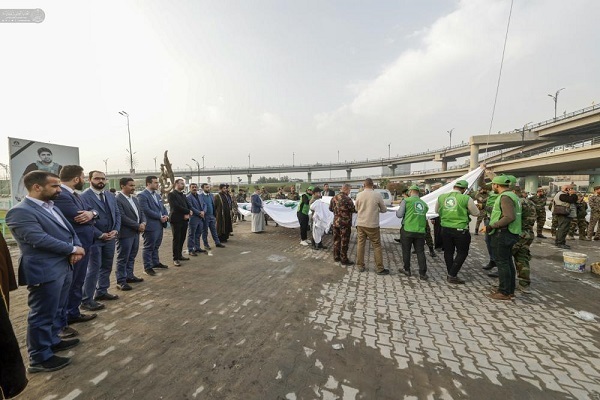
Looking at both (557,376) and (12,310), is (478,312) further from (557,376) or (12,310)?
(12,310)

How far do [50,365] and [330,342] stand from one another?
9.36 ft

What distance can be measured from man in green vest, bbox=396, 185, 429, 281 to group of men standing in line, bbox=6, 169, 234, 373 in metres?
5.31

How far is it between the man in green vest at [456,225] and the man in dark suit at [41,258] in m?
5.81

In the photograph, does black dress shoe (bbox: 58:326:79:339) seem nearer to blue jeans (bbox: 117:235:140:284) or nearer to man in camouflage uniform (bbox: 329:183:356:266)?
blue jeans (bbox: 117:235:140:284)

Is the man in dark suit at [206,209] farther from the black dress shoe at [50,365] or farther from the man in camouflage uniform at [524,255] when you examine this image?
the man in camouflage uniform at [524,255]

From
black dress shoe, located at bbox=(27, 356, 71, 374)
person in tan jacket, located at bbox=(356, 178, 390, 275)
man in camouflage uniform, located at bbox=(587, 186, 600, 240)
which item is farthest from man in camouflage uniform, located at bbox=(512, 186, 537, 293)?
man in camouflage uniform, located at bbox=(587, 186, 600, 240)

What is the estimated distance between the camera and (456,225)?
5059 millimetres

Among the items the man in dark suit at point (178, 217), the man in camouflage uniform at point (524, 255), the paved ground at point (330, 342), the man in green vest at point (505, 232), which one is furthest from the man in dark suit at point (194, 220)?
the man in camouflage uniform at point (524, 255)

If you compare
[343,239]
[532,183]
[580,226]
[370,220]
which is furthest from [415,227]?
[532,183]

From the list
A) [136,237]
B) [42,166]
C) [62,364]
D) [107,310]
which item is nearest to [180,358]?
[62,364]

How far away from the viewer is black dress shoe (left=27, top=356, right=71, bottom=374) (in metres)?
2.53

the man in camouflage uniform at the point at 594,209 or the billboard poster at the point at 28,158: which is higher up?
the billboard poster at the point at 28,158

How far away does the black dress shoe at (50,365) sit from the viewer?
2.53 meters

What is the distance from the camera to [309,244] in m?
8.88
